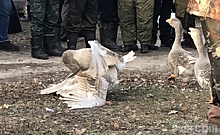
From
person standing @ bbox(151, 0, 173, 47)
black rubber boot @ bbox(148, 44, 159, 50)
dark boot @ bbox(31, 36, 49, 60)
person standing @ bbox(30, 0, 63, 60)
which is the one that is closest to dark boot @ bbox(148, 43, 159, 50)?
black rubber boot @ bbox(148, 44, 159, 50)

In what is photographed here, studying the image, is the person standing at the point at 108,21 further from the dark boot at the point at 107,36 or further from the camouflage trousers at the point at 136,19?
the camouflage trousers at the point at 136,19

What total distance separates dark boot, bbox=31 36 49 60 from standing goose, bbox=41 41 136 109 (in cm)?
191

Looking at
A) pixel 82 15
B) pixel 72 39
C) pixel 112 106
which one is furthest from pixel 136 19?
pixel 112 106

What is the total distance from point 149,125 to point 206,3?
4.88ft

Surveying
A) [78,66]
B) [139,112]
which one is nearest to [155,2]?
[78,66]

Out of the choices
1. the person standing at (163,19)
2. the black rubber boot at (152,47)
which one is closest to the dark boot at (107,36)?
the black rubber boot at (152,47)

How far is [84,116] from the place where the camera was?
4891mm

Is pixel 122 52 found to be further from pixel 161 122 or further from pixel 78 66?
pixel 161 122

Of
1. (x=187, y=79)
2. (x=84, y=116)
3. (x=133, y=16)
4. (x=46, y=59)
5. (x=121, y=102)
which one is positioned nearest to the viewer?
(x=84, y=116)

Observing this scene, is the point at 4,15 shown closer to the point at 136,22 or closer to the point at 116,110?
the point at 136,22

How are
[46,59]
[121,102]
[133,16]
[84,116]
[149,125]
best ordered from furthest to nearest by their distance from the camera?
[133,16]
[46,59]
[121,102]
[84,116]
[149,125]

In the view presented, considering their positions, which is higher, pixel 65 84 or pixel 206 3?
pixel 206 3

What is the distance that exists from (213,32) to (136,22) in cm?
508

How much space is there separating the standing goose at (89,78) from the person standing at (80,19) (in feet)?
6.91
